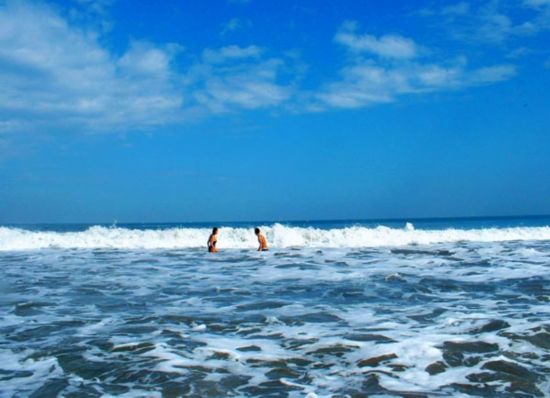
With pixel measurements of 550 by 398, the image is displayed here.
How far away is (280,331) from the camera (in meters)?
7.88

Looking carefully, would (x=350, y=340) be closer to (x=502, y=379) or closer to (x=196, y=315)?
(x=502, y=379)

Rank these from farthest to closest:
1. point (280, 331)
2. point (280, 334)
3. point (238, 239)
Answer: point (238, 239), point (280, 331), point (280, 334)

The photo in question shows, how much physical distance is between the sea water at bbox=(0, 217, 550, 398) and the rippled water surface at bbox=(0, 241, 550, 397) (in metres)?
0.03

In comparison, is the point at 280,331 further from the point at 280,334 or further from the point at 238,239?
the point at 238,239

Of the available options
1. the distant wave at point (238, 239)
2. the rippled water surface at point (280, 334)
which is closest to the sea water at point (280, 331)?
the rippled water surface at point (280, 334)

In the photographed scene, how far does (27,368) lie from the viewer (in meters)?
6.21

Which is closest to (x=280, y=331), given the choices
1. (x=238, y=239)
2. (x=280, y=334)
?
(x=280, y=334)

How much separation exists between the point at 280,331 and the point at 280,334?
19 centimetres

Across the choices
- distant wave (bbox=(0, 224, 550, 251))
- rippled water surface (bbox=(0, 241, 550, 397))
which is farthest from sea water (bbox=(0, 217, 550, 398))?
distant wave (bbox=(0, 224, 550, 251))

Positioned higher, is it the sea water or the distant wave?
the distant wave

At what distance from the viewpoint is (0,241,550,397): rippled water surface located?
5.64 metres

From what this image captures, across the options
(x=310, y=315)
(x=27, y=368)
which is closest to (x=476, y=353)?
(x=310, y=315)

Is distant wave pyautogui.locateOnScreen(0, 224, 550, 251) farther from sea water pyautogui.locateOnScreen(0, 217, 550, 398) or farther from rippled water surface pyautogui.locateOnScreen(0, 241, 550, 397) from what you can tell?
rippled water surface pyautogui.locateOnScreen(0, 241, 550, 397)

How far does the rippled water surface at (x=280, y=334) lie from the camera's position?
18.5 feet
